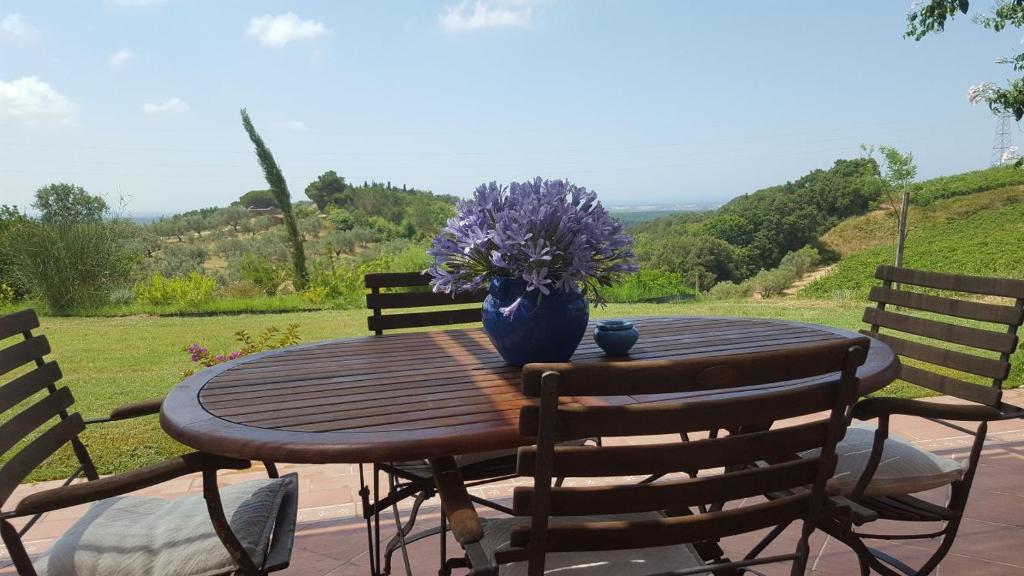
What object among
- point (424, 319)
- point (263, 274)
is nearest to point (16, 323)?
point (424, 319)

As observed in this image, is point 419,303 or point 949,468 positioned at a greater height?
point 419,303

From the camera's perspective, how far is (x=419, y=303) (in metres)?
2.57

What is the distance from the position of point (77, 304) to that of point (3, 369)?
8125 millimetres

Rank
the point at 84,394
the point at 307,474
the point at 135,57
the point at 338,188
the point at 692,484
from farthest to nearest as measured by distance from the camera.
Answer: the point at 135,57
the point at 338,188
the point at 84,394
the point at 307,474
the point at 692,484

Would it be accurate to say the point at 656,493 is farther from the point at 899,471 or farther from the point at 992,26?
the point at 992,26

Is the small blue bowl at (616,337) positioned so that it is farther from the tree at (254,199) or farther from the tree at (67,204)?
the tree at (254,199)

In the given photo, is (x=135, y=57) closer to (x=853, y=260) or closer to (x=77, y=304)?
(x=77, y=304)

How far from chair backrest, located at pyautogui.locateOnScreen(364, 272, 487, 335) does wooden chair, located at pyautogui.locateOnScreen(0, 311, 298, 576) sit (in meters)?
0.88

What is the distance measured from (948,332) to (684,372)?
1492mm

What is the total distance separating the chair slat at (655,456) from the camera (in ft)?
3.37

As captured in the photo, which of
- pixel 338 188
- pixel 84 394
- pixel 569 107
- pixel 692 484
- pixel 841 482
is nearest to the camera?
pixel 692 484

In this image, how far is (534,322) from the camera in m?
1.68

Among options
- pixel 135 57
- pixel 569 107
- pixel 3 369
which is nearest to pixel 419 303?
pixel 3 369

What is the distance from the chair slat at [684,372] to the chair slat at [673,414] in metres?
0.03
